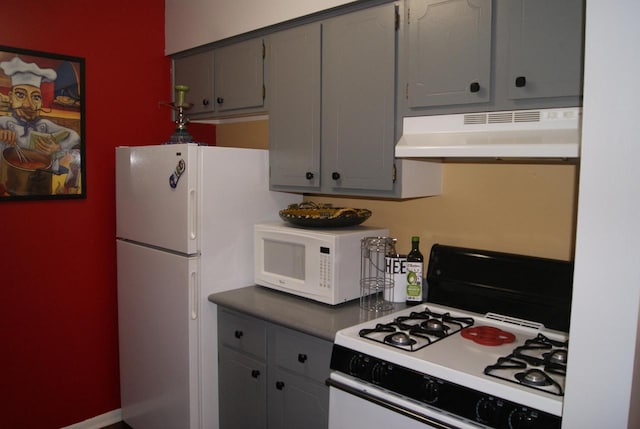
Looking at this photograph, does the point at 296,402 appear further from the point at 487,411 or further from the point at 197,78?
the point at 197,78

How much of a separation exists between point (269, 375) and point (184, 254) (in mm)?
711

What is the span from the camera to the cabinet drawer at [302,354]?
2055 millimetres

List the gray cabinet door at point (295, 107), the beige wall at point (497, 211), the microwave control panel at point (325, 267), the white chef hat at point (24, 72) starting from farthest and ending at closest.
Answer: the white chef hat at point (24, 72)
the gray cabinet door at point (295, 107)
the microwave control panel at point (325, 267)
the beige wall at point (497, 211)

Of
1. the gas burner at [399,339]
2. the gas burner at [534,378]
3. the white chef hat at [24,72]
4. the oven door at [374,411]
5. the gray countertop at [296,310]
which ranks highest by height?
the white chef hat at [24,72]

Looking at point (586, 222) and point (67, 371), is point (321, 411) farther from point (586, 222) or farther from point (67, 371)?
point (67, 371)

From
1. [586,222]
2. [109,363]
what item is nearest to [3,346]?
[109,363]

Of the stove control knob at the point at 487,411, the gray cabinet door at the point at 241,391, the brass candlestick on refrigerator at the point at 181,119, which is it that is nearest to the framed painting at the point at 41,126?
the brass candlestick on refrigerator at the point at 181,119

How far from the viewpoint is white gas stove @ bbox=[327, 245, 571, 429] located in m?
1.49

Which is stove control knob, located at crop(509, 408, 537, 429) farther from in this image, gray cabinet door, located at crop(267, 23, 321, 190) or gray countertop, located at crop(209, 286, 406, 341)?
gray cabinet door, located at crop(267, 23, 321, 190)

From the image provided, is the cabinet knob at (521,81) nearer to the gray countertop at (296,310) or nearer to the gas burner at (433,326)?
the gas burner at (433,326)

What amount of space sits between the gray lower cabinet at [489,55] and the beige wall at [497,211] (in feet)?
1.36

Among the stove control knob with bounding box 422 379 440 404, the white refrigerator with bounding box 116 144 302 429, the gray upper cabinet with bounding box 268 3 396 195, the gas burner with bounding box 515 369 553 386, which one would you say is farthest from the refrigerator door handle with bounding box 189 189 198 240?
the gas burner with bounding box 515 369 553 386

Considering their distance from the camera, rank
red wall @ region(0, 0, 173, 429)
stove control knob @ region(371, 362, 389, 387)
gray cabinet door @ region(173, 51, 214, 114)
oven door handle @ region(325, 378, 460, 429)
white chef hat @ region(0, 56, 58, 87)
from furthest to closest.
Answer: gray cabinet door @ region(173, 51, 214, 114) < red wall @ region(0, 0, 173, 429) < white chef hat @ region(0, 56, 58, 87) < stove control knob @ region(371, 362, 389, 387) < oven door handle @ region(325, 378, 460, 429)

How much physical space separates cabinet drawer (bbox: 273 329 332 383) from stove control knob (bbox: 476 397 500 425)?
655mm
